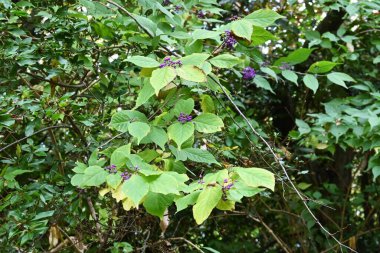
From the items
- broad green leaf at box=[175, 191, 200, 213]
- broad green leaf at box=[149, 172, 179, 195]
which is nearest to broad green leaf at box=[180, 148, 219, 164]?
broad green leaf at box=[175, 191, 200, 213]

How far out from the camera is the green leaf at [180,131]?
130 centimetres

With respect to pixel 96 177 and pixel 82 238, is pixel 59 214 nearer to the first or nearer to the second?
pixel 82 238

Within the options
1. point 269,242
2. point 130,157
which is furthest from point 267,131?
point 130,157

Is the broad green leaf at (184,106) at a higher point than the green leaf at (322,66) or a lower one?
higher

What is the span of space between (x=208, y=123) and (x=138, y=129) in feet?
0.62

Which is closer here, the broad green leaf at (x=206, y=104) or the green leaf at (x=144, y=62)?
the green leaf at (x=144, y=62)

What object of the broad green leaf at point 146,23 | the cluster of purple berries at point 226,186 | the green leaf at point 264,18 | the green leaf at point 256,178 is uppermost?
the green leaf at point 264,18

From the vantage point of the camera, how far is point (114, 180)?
118 cm

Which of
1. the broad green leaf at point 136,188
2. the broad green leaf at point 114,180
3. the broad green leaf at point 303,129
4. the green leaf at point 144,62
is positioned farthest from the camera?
the broad green leaf at point 303,129

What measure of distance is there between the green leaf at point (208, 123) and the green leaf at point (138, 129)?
139 mm

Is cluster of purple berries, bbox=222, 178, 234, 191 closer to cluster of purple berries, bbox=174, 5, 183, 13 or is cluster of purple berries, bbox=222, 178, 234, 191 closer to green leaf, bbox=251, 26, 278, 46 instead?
green leaf, bbox=251, 26, 278, 46

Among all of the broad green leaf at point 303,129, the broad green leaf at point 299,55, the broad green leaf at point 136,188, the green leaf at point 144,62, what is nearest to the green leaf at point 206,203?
the broad green leaf at point 136,188

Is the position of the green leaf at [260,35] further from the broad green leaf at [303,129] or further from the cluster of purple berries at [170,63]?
the broad green leaf at [303,129]

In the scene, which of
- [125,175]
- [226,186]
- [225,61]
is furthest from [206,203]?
[225,61]
